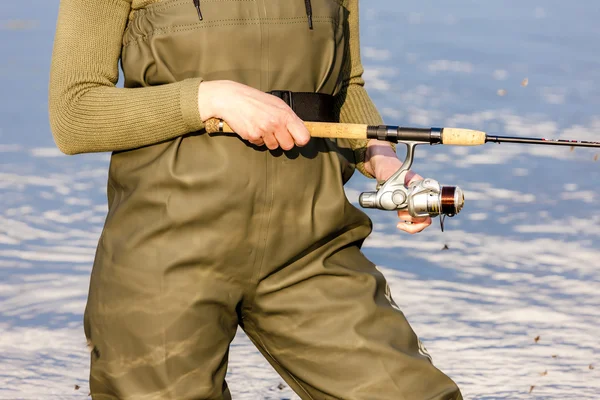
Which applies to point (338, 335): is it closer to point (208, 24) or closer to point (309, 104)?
point (309, 104)

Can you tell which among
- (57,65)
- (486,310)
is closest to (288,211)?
(57,65)

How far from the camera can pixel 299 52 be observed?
2.83 metres

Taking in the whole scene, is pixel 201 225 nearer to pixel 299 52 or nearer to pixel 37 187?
pixel 299 52

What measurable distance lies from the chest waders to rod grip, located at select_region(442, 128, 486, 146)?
266mm

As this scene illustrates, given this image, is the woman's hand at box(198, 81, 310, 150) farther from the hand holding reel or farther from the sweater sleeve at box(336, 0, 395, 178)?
the sweater sleeve at box(336, 0, 395, 178)

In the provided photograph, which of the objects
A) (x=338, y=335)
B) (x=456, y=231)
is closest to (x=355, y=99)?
(x=338, y=335)

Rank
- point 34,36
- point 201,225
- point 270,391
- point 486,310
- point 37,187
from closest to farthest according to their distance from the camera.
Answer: point 201,225 → point 270,391 → point 486,310 → point 37,187 → point 34,36

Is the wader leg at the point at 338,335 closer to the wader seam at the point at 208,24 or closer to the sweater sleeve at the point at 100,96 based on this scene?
the sweater sleeve at the point at 100,96

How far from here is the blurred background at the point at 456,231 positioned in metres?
5.25

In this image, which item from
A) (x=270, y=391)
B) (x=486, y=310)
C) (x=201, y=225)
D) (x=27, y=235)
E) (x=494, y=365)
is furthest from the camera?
(x=27, y=235)

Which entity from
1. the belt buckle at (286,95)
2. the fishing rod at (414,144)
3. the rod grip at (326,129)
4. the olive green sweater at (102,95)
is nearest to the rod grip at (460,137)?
the fishing rod at (414,144)

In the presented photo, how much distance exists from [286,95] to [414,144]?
0.33 m

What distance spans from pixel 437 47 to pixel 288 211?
920cm

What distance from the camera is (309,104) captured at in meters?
2.89
